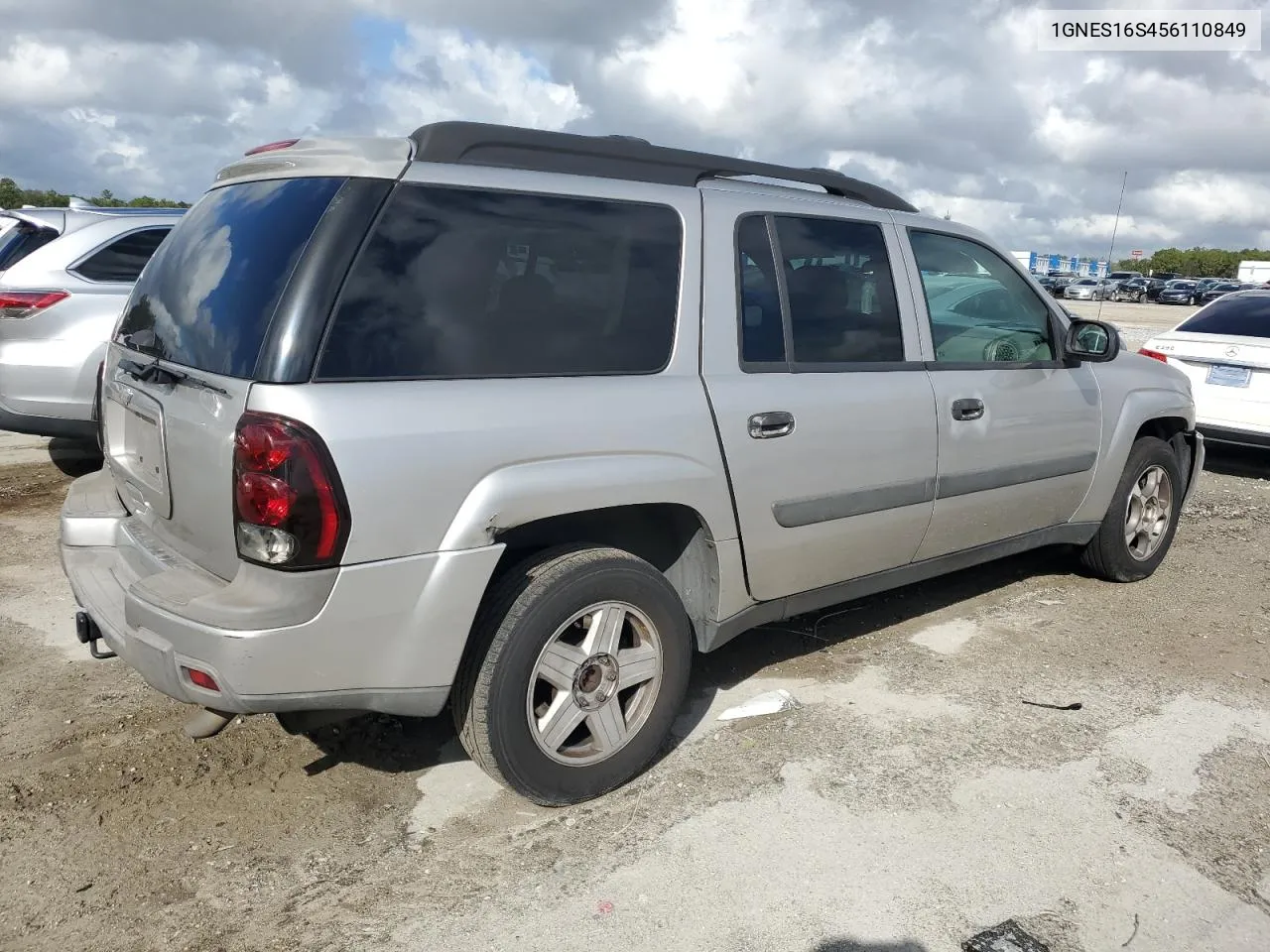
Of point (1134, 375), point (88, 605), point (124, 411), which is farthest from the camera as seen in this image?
point (1134, 375)

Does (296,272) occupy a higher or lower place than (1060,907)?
higher

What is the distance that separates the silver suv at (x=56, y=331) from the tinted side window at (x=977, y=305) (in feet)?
15.9

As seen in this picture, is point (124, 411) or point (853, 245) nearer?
point (124, 411)

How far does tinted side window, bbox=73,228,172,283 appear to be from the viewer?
21.9 ft

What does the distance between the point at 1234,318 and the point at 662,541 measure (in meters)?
7.19

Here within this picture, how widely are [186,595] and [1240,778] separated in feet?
11.1

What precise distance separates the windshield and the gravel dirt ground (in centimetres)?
489

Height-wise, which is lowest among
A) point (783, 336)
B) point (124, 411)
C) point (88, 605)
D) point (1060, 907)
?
point (1060, 907)

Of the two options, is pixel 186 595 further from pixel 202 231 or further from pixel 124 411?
pixel 202 231

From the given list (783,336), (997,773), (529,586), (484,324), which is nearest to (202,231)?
(484,324)

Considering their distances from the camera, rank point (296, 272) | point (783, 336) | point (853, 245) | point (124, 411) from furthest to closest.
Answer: point (853, 245) < point (783, 336) < point (124, 411) < point (296, 272)

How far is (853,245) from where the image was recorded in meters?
3.91

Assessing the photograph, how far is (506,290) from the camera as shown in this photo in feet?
9.56

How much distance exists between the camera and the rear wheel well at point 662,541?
3.14 metres
